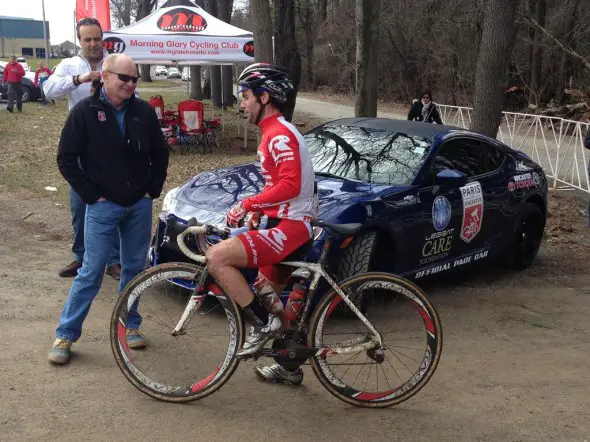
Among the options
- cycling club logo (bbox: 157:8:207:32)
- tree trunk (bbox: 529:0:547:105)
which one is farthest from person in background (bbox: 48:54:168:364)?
tree trunk (bbox: 529:0:547:105)

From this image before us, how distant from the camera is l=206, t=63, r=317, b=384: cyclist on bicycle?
3.78 meters

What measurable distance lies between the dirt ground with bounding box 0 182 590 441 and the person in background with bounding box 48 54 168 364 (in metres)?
0.38

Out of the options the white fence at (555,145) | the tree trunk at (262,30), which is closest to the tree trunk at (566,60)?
the white fence at (555,145)

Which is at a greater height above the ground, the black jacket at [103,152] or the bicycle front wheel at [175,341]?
the black jacket at [103,152]

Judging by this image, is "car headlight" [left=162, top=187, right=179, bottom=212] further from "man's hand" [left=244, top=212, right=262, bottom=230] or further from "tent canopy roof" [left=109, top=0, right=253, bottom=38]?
"tent canopy roof" [left=109, top=0, right=253, bottom=38]

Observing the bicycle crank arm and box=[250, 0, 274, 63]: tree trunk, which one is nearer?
the bicycle crank arm

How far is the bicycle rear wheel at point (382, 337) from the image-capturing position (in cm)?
396

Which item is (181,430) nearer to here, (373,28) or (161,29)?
(373,28)

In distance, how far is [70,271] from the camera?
6.29m

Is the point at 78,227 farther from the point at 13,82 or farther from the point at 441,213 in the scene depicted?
the point at 13,82

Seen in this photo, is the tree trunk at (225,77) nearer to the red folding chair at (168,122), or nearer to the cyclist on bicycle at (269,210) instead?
the red folding chair at (168,122)

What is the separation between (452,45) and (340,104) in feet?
23.7

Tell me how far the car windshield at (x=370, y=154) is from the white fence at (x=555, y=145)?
19.9ft

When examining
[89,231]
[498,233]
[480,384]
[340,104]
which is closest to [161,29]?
[498,233]
